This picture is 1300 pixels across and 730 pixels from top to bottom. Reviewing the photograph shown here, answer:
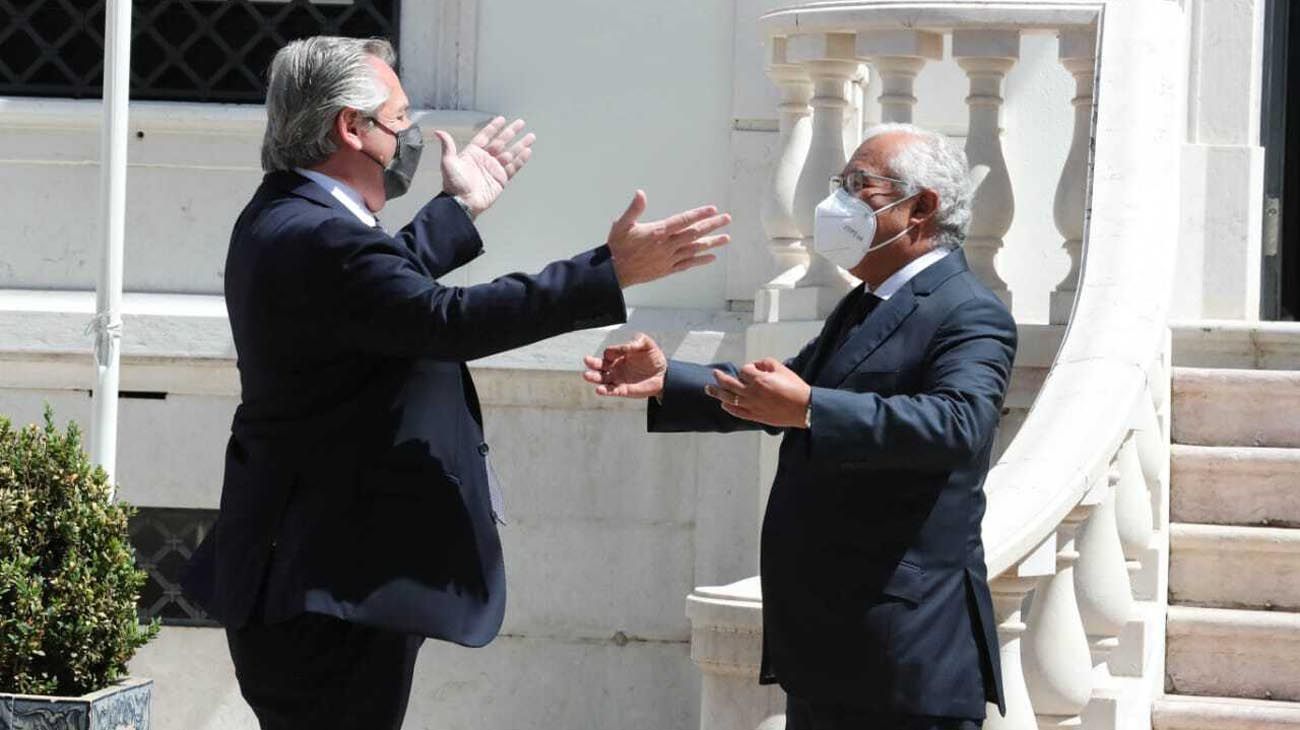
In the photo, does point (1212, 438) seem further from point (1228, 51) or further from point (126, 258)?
point (126, 258)

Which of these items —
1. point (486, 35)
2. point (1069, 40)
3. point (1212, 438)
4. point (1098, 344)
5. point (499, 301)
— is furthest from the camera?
point (486, 35)

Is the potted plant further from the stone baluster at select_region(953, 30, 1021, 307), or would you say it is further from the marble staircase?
the marble staircase

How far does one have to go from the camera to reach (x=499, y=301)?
3.49m

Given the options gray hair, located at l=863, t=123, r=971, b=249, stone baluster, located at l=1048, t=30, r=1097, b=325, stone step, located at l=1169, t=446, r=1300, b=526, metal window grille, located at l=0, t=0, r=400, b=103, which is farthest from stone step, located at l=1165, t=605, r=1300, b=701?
metal window grille, located at l=0, t=0, r=400, b=103

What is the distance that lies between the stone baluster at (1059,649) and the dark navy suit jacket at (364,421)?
1369 millimetres

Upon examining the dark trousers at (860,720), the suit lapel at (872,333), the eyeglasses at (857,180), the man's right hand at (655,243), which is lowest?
the dark trousers at (860,720)

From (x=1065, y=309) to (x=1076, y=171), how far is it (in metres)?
0.37

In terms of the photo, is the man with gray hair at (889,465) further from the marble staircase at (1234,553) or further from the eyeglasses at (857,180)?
the marble staircase at (1234,553)

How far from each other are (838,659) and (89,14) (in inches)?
174

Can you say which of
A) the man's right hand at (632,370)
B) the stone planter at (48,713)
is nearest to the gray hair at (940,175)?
the man's right hand at (632,370)

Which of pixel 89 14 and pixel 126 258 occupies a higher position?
pixel 89 14

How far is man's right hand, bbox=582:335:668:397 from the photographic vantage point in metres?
3.86

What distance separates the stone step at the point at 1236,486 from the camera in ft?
20.1

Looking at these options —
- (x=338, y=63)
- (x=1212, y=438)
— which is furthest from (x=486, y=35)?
(x=338, y=63)
